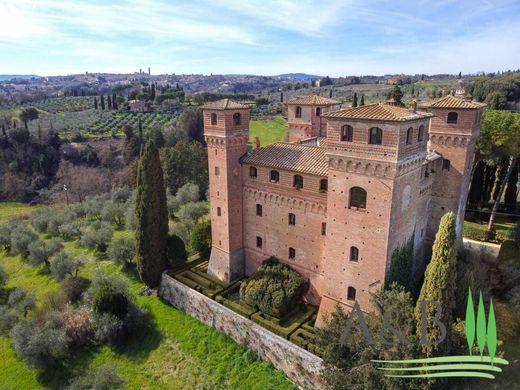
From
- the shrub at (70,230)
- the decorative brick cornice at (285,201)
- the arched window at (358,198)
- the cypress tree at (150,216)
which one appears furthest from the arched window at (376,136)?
the shrub at (70,230)

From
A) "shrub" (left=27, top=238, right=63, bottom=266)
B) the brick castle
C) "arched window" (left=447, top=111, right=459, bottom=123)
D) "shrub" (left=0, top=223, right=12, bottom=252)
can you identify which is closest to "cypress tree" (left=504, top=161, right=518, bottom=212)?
the brick castle

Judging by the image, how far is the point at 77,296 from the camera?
3189cm

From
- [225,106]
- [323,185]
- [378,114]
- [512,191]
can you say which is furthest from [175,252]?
[512,191]

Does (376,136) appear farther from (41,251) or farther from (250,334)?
(41,251)

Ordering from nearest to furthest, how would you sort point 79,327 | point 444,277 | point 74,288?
point 444,277 → point 79,327 → point 74,288

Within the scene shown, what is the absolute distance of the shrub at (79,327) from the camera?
87.1 feet

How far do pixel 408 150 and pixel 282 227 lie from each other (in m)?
10.3

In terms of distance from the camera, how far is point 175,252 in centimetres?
3072

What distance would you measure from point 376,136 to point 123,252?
26223 millimetres

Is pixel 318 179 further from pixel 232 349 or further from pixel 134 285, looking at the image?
pixel 134 285

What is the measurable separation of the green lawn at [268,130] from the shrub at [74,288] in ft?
136

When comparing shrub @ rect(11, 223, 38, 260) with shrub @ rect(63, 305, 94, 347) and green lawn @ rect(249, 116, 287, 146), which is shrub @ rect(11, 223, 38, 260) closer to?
shrub @ rect(63, 305, 94, 347)

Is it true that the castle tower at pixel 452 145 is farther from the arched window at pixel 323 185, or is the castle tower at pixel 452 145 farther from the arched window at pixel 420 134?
the arched window at pixel 323 185

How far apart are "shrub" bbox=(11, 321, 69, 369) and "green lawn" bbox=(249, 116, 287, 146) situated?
156ft
